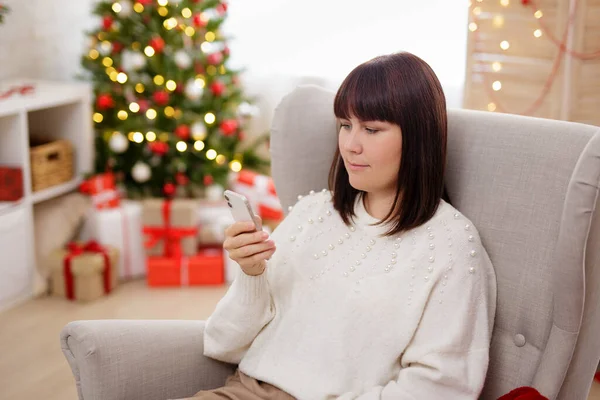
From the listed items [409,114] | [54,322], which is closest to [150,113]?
[54,322]

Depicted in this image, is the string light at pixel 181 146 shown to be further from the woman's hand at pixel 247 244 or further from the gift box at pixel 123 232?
the woman's hand at pixel 247 244

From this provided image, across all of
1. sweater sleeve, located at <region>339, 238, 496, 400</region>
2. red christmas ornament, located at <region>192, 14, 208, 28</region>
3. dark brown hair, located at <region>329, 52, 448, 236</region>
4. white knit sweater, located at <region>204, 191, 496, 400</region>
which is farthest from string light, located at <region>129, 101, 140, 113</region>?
sweater sleeve, located at <region>339, 238, 496, 400</region>

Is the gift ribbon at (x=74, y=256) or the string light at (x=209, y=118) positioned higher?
the string light at (x=209, y=118)

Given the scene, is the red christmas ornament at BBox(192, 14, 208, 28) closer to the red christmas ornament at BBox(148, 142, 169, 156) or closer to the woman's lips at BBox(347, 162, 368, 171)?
the red christmas ornament at BBox(148, 142, 169, 156)

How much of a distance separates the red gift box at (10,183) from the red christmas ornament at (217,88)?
907mm

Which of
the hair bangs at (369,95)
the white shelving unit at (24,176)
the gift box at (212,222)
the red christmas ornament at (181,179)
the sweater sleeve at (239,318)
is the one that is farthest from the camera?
the red christmas ornament at (181,179)

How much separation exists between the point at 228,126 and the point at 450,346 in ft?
7.43

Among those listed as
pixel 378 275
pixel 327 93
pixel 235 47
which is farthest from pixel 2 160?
pixel 378 275

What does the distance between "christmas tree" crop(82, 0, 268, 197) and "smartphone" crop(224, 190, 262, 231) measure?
1.96m

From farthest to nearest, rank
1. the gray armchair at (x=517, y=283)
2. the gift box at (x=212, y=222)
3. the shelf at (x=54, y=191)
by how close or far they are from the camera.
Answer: the gift box at (x=212, y=222), the shelf at (x=54, y=191), the gray armchair at (x=517, y=283)

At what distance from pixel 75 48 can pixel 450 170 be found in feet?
9.45

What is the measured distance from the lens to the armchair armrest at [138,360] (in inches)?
54.7

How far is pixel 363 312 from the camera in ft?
4.50

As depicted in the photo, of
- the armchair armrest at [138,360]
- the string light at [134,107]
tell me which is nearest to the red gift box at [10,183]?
the string light at [134,107]
